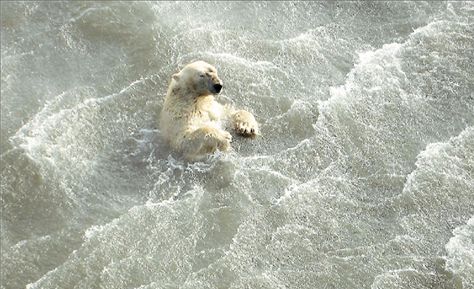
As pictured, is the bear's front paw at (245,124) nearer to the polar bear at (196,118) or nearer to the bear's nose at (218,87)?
the polar bear at (196,118)

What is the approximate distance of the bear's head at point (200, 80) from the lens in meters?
10.4

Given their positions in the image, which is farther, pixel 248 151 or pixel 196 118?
pixel 196 118

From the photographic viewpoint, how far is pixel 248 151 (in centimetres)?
1038

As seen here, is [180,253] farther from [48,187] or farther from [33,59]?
[33,59]

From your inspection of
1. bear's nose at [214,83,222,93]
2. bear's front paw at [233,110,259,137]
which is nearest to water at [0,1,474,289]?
bear's front paw at [233,110,259,137]

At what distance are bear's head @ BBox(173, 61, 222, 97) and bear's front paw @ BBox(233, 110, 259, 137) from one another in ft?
1.80

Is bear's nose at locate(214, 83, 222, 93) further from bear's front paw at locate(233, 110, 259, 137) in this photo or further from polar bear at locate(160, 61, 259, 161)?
bear's front paw at locate(233, 110, 259, 137)

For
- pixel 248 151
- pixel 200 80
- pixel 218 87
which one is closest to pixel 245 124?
pixel 248 151

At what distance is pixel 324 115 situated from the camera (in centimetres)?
1078

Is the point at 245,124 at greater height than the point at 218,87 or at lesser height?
lesser

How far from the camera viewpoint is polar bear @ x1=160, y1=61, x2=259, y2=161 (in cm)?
1011

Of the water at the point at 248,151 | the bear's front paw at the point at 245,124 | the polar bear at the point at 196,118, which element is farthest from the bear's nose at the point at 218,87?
the water at the point at 248,151

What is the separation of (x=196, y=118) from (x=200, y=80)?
1.92 ft

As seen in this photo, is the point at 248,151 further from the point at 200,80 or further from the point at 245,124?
the point at 200,80
